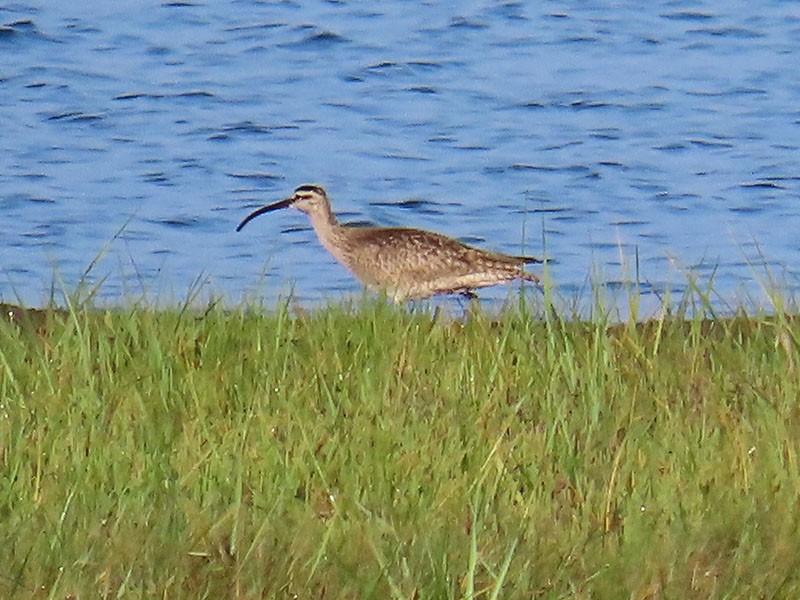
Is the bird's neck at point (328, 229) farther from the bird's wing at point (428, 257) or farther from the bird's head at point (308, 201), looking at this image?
the bird's wing at point (428, 257)

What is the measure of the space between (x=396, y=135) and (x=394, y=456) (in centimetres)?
991

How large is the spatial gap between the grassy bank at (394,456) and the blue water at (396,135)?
1.30m

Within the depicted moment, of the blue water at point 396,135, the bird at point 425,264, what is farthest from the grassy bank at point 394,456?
the bird at point 425,264

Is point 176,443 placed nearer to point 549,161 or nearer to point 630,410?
point 630,410

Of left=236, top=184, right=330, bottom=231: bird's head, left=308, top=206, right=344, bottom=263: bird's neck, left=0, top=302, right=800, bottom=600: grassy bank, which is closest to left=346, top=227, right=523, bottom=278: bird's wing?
left=308, top=206, right=344, bottom=263: bird's neck

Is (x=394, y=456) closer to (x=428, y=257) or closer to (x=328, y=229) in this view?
(x=428, y=257)

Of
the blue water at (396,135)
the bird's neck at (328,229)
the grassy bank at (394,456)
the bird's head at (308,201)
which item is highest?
the grassy bank at (394,456)

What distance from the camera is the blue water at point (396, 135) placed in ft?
37.8

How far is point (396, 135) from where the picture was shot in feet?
49.3

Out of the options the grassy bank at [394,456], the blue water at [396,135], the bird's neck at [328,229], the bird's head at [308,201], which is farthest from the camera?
the blue water at [396,135]

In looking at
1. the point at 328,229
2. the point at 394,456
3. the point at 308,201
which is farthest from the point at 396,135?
the point at 394,456

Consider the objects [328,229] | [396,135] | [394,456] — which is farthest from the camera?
[396,135]

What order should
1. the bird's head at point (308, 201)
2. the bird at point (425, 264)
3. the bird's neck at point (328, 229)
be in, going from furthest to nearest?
the bird's head at point (308, 201)
the bird's neck at point (328, 229)
the bird at point (425, 264)

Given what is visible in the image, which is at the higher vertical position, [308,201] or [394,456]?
[394,456]
